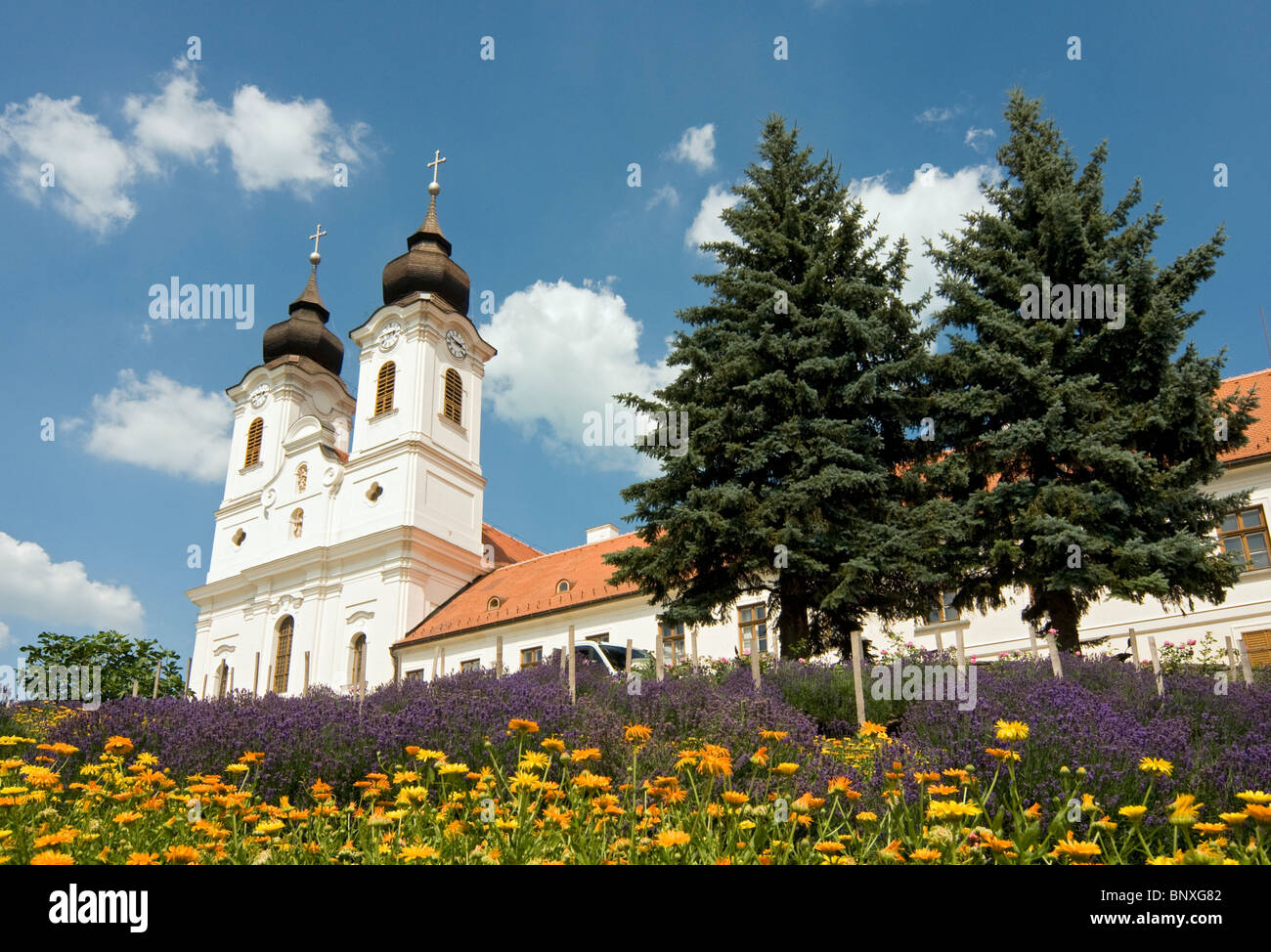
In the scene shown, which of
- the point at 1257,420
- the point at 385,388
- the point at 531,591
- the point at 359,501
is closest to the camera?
the point at 1257,420

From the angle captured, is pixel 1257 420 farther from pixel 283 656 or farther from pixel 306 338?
pixel 306 338

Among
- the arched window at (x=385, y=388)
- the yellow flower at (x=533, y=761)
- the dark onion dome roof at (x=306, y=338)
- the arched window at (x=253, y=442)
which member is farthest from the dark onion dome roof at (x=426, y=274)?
the yellow flower at (x=533, y=761)

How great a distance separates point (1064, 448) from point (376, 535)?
25.8 m

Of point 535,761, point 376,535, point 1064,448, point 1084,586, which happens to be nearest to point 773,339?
point 1064,448

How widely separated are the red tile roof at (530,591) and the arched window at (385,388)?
8.17m

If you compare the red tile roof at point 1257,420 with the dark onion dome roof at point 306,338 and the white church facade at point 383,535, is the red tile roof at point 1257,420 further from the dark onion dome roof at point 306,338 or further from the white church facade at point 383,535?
the dark onion dome roof at point 306,338

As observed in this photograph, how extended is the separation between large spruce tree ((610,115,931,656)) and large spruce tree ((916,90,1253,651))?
3.27 ft

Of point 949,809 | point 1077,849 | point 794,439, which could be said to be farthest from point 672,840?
point 794,439

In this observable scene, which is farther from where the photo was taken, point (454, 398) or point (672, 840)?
point (454, 398)

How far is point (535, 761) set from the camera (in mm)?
4102

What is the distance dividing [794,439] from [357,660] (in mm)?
24206

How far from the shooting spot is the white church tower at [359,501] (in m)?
33.8

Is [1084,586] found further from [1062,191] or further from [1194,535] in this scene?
Result: [1062,191]

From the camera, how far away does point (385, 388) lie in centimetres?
3716
